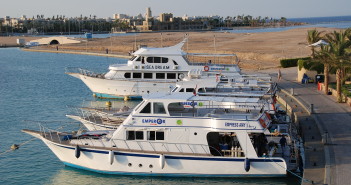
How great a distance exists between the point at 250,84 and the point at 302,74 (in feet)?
47.1

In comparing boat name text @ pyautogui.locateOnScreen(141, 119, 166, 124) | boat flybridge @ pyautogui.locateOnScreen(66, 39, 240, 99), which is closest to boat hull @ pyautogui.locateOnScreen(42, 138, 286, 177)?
boat name text @ pyautogui.locateOnScreen(141, 119, 166, 124)

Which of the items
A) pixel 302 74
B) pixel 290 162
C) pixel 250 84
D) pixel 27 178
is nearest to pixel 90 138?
pixel 27 178

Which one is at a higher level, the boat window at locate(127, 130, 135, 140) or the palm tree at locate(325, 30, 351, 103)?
the palm tree at locate(325, 30, 351, 103)

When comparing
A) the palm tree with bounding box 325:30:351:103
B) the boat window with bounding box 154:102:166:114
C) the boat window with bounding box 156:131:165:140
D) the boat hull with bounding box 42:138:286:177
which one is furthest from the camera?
the palm tree with bounding box 325:30:351:103

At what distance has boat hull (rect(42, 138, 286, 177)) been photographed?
76.5 feet

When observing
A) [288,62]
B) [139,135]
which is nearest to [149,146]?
[139,135]

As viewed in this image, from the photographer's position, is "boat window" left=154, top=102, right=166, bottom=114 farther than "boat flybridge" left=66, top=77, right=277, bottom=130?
No

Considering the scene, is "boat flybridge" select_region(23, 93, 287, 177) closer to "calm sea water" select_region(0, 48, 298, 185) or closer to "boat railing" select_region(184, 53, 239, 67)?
"calm sea water" select_region(0, 48, 298, 185)

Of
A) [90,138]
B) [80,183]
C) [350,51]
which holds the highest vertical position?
[350,51]

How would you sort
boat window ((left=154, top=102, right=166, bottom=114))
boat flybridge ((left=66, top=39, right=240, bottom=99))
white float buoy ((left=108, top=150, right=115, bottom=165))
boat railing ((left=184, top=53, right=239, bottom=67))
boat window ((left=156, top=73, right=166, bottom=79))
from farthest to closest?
boat window ((left=156, top=73, right=166, bottom=79)), boat flybridge ((left=66, top=39, right=240, bottom=99)), boat railing ((left=184, top=53, right=239, bottom=67)), boat window ((left=154, top=102, right=166, bottom=114)), white float buoy ((left=108, top=150, right=115, bottom=165))

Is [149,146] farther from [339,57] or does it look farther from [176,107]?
[339,57]

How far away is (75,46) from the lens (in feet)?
419

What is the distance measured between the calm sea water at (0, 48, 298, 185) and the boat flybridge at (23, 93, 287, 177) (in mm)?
480

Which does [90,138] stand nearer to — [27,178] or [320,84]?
[27,178]
